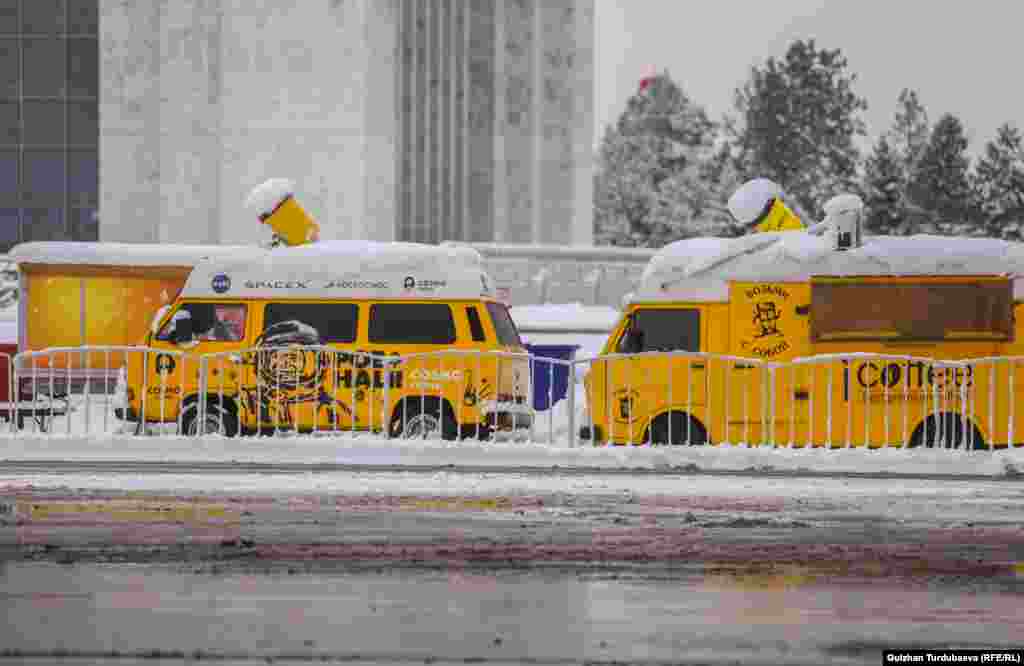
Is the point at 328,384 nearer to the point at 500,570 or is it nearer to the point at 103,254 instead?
the point at 500,570

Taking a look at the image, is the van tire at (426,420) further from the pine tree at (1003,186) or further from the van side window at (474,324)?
the pine tree at (1003,186)

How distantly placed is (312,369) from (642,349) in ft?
11.3

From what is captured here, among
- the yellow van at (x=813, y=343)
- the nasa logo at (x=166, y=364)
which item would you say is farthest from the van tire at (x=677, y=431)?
the nasa logo at (x=166, y=364)

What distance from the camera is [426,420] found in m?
18.1

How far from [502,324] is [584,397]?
7.07 ft

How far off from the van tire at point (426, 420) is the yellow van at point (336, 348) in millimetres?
15

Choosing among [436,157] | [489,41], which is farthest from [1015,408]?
[489,41]

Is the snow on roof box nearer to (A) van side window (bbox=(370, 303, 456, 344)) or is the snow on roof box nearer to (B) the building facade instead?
(A) van side window (bbox=(370, 303, 456, 344))

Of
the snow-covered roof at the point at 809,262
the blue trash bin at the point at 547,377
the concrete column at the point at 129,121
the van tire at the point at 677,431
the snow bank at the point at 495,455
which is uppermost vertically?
the concrete column at the point at 129,121

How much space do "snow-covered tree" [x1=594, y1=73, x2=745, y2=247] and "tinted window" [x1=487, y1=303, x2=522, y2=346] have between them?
2390 inches

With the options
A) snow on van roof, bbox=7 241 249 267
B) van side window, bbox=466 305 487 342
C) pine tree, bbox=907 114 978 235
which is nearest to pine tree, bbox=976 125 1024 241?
pine tree, bbox=907 114 978 235

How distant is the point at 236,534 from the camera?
1106 cm

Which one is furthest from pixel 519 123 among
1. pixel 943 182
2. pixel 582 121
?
pixel 943 182

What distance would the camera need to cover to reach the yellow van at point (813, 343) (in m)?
16.9
